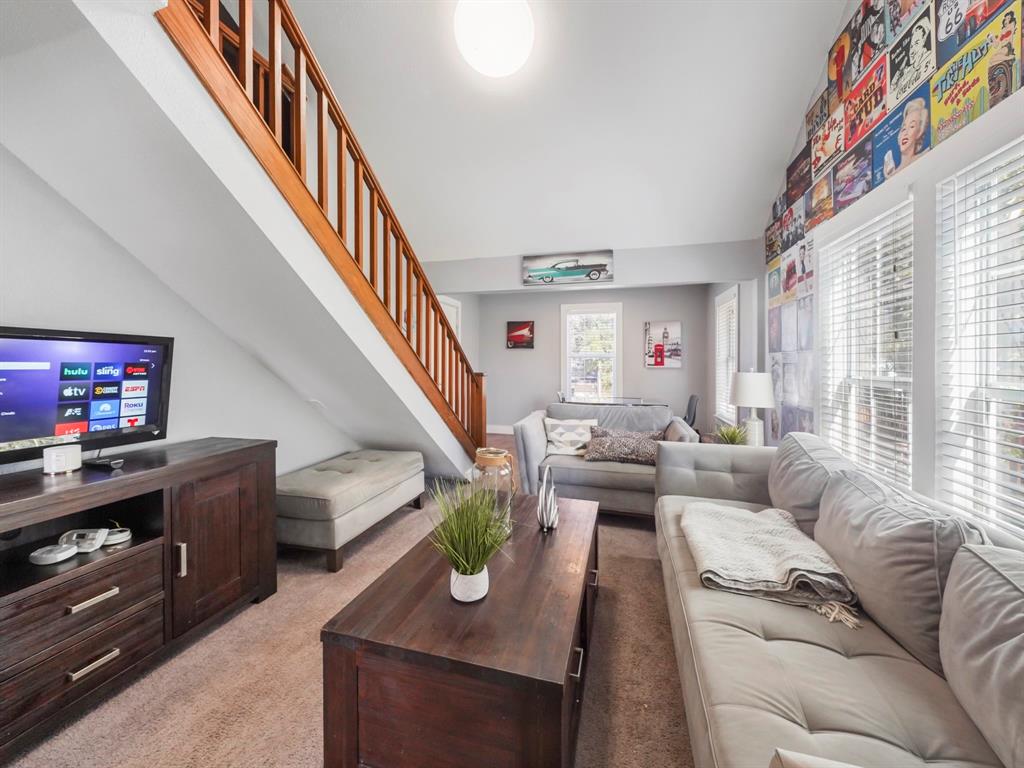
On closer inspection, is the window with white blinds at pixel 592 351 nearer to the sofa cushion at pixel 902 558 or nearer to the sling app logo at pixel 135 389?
the sofa cushion at pixel 902 558

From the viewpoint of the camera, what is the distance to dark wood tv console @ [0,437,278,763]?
1.24m

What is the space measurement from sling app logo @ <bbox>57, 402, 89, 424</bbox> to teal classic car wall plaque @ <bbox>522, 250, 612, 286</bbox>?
345 centimetres

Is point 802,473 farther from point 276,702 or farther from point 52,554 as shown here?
point 52,554

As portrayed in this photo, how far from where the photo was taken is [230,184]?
1473 mm

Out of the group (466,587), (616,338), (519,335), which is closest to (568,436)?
(466,587)

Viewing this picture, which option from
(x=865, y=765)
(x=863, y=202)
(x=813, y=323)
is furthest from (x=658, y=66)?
(x=865, y=765)

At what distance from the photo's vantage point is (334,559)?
2.39 m

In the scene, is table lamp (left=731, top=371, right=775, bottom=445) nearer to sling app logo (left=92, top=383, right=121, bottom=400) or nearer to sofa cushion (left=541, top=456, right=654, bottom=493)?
sofa cushion (left=541, top=456, right=654, bottom=493)

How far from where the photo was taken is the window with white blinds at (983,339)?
1282 mm

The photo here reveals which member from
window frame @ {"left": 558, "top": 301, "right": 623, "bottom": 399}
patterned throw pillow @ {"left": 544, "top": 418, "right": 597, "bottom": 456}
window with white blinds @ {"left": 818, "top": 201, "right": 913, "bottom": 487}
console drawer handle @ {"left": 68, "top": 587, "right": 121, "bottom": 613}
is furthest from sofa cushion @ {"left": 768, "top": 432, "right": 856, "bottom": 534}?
window frame @ {"left": 558, "top": 301, "right": 623, "bottom": 399}

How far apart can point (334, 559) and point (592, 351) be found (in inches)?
187

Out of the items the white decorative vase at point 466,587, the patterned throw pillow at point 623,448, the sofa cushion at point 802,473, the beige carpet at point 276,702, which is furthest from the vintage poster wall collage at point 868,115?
the white decorative vase at point 466,587

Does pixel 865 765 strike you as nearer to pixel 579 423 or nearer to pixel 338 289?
pixel 338 289

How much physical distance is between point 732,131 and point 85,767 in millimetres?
4434
